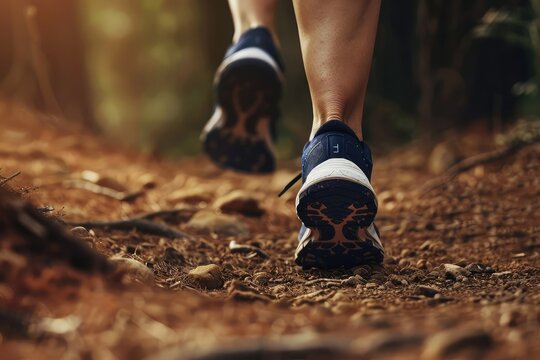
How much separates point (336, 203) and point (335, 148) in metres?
0.17

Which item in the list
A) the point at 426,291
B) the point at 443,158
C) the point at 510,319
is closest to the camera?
the point at 510,319

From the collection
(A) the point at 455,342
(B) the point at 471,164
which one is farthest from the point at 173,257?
(B) the point at 471,164

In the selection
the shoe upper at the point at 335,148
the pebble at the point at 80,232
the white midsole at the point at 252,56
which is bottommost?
the pebble at the point at 80,232

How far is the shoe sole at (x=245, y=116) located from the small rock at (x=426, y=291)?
111 centimetres

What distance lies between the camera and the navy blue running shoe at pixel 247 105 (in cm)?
264

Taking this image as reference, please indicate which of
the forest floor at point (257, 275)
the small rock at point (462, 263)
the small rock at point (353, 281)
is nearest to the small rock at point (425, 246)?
the forest floor at point (257, 275)

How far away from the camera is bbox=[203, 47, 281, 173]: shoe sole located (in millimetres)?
2641

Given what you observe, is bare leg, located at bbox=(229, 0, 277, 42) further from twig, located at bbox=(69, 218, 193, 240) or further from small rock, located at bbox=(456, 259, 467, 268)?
small rock, located at bbox=(456, 259, 467, 268)

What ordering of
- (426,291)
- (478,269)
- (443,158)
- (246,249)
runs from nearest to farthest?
1. (426,291)
2. (478,269)
3. (246,249)
4. (443,158)

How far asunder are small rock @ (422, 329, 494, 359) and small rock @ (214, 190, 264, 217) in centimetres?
202

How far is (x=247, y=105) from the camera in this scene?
276 centimetres

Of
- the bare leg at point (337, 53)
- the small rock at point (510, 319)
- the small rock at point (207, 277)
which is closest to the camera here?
the small rock at point (510, 319)

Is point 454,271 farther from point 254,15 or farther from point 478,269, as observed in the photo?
point 254,15

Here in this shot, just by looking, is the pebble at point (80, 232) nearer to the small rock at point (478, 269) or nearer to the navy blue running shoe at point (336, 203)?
the navy blue running shoe at point (336, 203)
